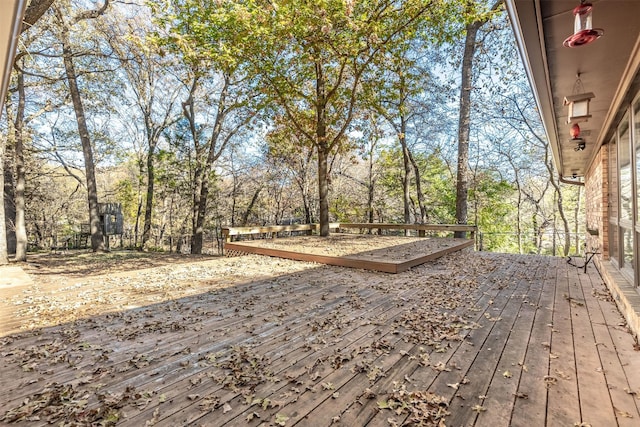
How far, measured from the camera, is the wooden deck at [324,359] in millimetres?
1708

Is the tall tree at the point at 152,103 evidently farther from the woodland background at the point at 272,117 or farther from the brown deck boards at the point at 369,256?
the brown deck boards at the point at 369,256

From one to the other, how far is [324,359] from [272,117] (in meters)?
9.46

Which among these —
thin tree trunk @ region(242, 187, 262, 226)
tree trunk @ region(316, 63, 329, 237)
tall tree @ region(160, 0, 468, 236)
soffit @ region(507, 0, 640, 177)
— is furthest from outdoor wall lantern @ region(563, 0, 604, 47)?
thin tree trunk @ region(242, 187, 262, 226)

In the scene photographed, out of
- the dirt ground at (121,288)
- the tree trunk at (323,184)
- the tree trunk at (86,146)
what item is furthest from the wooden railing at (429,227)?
the tree trunk at (86,146)

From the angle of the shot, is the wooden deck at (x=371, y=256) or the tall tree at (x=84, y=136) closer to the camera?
the wooden deck at (x=371, y=256)

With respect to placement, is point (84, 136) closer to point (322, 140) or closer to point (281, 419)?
point (322, 140)

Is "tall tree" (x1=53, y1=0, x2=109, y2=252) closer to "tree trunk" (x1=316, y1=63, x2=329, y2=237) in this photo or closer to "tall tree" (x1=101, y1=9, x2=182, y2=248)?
"tall tree" (x1=101, y1=9, x2=182, y2=248)

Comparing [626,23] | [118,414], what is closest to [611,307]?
[626,23]

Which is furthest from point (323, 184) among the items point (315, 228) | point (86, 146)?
point (86, 146)

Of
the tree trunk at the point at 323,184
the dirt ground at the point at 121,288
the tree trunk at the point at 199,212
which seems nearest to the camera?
the dirt ground at the point at 121,288

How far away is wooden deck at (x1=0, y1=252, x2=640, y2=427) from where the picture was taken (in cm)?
171

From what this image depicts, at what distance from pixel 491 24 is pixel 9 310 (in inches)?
551

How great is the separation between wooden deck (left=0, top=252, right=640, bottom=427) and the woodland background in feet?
14.1

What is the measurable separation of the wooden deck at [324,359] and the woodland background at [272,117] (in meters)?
4.31
